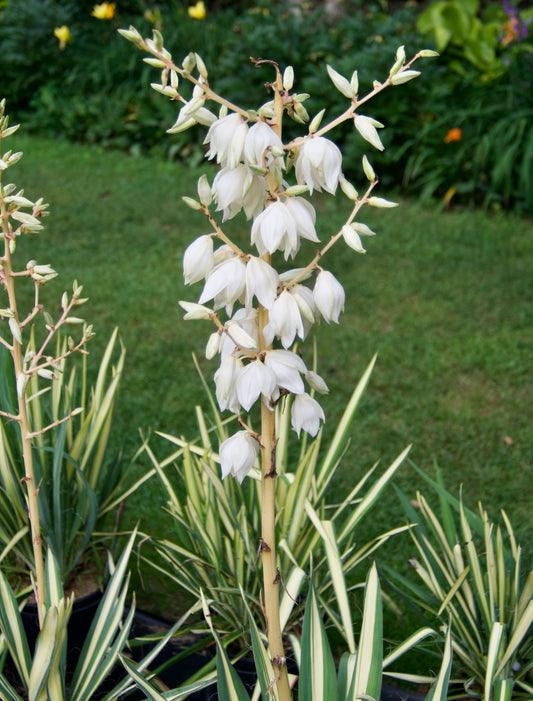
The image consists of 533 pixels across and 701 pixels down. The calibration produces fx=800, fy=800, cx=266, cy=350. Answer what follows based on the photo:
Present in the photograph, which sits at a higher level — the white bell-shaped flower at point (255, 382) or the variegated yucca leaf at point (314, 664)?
the white bell-shaped flower at point (255, 382)

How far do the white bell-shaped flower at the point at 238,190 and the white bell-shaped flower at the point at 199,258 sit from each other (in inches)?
2.0

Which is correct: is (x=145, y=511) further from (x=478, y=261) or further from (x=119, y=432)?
(x=478, y=261)

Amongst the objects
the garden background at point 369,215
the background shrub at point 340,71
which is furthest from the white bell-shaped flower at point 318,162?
the background shrub at point 340,71

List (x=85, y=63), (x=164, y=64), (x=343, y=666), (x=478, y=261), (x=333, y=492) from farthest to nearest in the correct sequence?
(x=85, y=63), (x=478, y=261), (x=333, y=492), (x=343, y=666), (x=164, y=64)

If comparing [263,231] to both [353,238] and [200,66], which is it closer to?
[353,238]

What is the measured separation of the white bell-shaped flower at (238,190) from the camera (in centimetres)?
122

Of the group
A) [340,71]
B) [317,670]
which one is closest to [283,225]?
[317,670]

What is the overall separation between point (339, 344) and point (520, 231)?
6.11 ft

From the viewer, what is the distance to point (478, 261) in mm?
4715

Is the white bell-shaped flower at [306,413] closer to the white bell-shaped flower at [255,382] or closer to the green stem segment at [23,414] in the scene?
the white bell-shaped flower at [255,382]

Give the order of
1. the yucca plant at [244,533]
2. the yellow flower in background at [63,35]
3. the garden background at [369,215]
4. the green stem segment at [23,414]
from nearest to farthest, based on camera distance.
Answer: the green stem segment at [23,414] < the yucca plant at [244,533] < the garden background at [369,215] < the yellow flower in background at [63,35]

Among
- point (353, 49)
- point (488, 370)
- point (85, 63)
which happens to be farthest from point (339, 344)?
point (85, 63)

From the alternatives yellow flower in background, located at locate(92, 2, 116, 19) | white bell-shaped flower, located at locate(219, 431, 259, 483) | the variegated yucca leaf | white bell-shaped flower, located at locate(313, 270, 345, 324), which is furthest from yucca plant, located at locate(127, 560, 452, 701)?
yellow flower in background, located at locate(92, 2, 116, 19)

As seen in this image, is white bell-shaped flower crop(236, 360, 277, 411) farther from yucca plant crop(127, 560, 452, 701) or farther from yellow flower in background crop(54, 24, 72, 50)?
yellow flower in background crop(54, 24, 72, 50)
